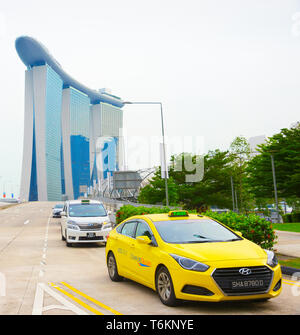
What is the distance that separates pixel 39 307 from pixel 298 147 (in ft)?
141

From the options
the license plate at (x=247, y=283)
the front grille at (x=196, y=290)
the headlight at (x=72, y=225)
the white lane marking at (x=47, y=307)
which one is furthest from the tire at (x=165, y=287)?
the headlight at (x=72, y=225)

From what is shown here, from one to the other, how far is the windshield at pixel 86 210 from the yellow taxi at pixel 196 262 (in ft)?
34.6

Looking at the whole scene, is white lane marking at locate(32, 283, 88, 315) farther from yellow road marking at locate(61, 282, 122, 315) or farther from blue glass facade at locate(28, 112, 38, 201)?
blue glass facade at locate(28, 112, 38, 201)

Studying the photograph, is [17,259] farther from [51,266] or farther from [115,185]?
[115,185]

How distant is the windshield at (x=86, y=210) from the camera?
19438 mm

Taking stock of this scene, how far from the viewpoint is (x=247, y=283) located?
6.60 m

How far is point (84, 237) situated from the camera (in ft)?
58.9

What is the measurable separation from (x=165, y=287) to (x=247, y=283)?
1.37 metres

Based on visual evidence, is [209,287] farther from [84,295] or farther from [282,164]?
[282,164]

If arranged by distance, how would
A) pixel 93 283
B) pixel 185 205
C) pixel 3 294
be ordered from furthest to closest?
pixel 185 205 → pixel 93 283 → pixel 3 294

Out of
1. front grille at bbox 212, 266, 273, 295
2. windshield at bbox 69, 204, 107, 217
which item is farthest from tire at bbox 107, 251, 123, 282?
windshield at bbox 69, 204, 107, 217

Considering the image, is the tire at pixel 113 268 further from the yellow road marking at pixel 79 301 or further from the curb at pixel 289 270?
the curb at pixel 289 270

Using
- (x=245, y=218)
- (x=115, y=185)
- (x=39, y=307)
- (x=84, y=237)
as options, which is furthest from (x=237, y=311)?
(x=115, y=185)
